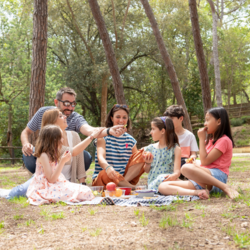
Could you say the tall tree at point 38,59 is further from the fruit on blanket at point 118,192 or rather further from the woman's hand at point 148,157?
the fruit on blanket at point 118,192

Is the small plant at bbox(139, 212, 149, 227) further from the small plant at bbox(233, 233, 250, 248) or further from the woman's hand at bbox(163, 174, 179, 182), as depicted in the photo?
the woman's hand at bbox(163, 174, 179, 182)

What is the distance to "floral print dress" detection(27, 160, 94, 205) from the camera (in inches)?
137

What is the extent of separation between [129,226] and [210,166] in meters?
1.66

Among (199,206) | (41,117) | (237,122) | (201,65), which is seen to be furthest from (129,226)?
(237,122)

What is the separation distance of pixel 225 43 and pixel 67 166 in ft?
75.5

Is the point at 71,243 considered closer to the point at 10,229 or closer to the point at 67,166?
the point at 10,229

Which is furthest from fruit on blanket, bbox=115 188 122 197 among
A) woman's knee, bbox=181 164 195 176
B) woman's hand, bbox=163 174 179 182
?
woman's knee, bbox=181 164 195 176

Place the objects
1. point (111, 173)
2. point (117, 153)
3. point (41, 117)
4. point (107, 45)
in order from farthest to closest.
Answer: point (107, 45) < point (41, 117) < point (117, 153) < point (111, 173)

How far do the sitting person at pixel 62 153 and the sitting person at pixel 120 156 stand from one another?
26cm

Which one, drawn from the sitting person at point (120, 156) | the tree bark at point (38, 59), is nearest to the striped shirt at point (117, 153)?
the sitting person at point (120, 156)

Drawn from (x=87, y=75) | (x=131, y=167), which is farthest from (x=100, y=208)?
(x=87, y=75)

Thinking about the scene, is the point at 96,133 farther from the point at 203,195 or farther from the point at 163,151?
the point at 203,195

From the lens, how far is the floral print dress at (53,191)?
348cm

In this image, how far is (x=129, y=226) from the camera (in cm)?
242
